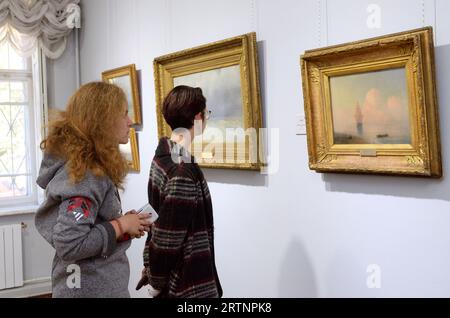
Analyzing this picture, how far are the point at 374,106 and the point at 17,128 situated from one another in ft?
12.3

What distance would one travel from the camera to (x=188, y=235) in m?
1.93

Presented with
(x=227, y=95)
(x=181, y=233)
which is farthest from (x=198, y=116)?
(x=227, y=95)

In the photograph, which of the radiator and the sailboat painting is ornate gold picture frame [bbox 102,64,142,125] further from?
the sailboat painting

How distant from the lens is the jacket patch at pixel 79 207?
5.18 feet

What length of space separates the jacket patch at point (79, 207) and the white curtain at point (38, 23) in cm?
337

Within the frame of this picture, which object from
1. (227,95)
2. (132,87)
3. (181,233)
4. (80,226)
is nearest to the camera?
(80,226)

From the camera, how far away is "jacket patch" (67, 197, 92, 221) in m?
1.58

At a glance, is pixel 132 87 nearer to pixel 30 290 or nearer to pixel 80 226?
pixel 30 290

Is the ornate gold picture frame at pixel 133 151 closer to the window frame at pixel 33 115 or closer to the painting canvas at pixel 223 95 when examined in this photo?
the painting canvas at pixel 223 95

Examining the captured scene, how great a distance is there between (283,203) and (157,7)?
1.95m

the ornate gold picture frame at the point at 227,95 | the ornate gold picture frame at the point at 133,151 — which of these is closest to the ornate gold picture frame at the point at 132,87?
the ornate gold picture frame at the point at 133,151

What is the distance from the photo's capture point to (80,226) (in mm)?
1577

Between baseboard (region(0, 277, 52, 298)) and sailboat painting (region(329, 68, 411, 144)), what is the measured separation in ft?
11.7

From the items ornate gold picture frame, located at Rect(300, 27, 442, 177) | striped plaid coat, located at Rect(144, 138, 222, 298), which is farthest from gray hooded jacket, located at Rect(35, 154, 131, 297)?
ornate gold picture frame, located at Rect(300, 27, 442, 177)
